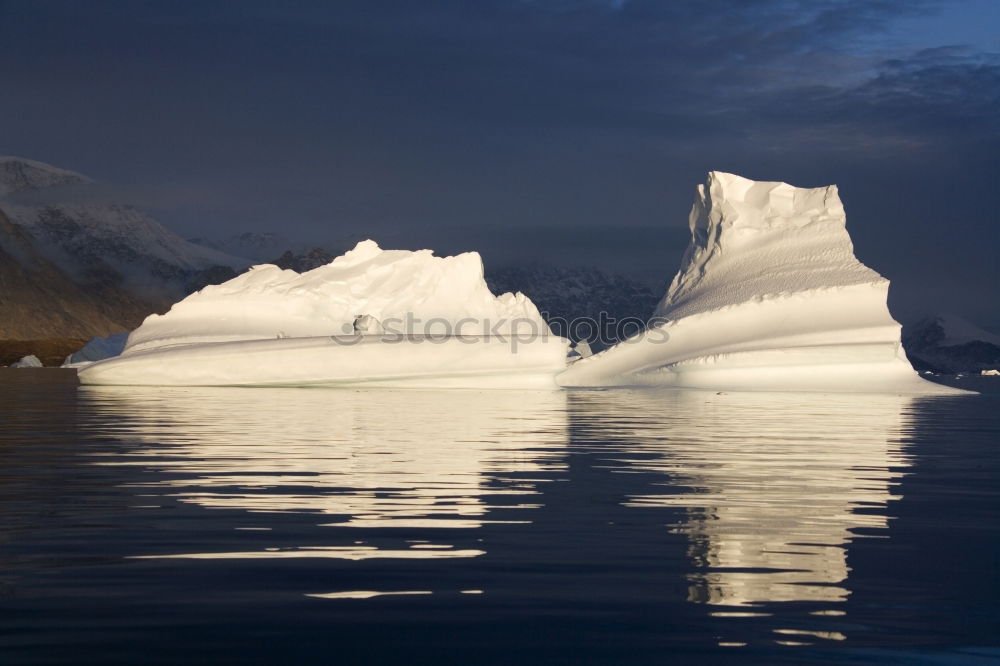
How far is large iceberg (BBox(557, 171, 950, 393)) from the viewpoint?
3534cm

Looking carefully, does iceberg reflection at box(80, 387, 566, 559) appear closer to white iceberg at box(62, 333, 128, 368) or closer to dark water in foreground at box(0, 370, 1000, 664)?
dark water in foreground at box(0, 370, 1000, 664)

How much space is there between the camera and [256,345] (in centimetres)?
3120

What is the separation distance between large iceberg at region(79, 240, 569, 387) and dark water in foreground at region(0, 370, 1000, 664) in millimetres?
16556

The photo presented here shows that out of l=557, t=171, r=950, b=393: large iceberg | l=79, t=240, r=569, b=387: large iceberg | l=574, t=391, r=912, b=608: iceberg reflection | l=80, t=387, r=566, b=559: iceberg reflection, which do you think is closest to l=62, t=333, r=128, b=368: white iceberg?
l=79, t=240, r=569, b=387: large iceberg

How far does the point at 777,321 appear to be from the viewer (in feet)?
118

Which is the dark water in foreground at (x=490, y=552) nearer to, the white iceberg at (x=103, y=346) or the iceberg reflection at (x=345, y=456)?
the iceberg reflection at (x=345, y=456)

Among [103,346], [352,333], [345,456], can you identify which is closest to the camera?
[345,456]

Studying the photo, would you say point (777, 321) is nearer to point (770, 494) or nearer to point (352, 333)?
point (352, 333)

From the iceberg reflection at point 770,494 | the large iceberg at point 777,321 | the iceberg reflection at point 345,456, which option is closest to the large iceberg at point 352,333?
the large iceberg at point 777,321

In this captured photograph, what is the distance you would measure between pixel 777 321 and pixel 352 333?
12763 millimetres

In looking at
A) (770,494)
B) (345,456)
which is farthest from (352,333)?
(770,494)

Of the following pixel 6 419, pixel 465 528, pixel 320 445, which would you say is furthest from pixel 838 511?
pixel 6 419

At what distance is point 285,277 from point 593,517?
29.2m

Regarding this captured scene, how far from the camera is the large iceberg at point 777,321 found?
35.3m
